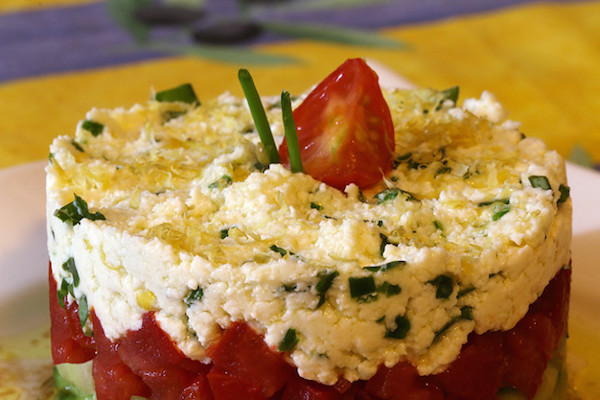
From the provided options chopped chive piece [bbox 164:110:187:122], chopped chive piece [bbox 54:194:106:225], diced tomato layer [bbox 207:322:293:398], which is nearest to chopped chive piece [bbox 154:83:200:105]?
chopped chive piece [bbox 164:110:187:122]

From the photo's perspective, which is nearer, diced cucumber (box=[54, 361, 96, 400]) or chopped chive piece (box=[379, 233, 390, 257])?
chopped chive piece (box=[379, 233, 390, 257])

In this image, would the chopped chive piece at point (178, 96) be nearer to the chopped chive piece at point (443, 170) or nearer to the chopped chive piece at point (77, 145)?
the chopped chive piece at point (77, 145)

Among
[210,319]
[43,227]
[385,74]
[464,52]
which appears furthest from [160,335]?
[464,52]

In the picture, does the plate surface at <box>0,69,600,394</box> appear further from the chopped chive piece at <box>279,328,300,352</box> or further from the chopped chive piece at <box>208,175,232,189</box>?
the chopped chive piece at <box>279,328,300,352</box>

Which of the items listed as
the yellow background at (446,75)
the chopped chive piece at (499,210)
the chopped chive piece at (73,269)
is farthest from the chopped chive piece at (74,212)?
the yellow background at (446,75)

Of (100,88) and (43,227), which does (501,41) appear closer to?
(100,88)
